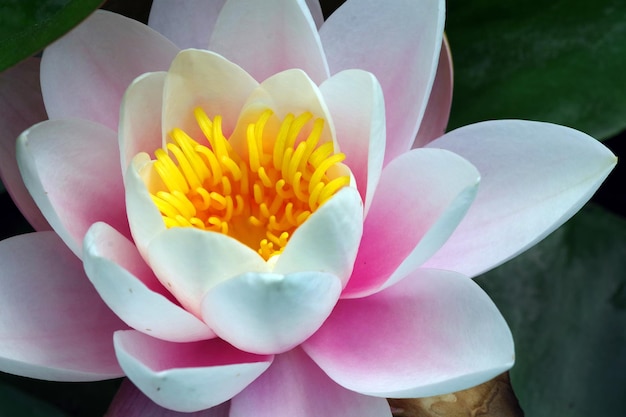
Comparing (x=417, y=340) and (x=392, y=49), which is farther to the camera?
(x=392, y=49)

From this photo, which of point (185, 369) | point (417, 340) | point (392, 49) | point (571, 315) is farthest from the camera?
point (571, 315)

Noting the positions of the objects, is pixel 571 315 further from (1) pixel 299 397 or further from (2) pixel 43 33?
(2) pixel 43 33

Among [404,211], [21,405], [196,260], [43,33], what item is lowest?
[21,405]

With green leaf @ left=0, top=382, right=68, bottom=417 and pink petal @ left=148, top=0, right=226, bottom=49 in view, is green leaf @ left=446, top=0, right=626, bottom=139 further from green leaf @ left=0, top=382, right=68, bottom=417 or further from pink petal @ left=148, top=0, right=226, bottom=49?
green leaf @ left=0, top=382, right=68, bottom=417

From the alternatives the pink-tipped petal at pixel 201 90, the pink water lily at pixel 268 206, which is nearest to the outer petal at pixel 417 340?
the pink water lily at pixel 268 206

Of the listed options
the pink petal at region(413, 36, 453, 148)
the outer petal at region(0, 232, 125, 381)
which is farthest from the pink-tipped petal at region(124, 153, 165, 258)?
the pink petal at region(413, 36, 453, 148)

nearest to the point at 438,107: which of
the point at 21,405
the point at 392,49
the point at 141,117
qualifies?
the point at 392,49

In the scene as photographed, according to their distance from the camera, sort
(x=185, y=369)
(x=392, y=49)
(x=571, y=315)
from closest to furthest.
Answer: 1. (x=185, y=369)
2. (x=392, y=49)
3. (x=571, y=315)

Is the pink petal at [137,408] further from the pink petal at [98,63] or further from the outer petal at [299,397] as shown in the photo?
the pink petal at [98,63]
